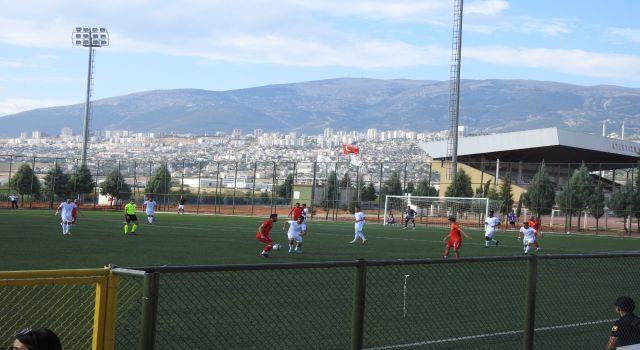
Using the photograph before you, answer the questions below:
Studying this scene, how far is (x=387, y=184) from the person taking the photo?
100m

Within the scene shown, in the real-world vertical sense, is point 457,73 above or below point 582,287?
above

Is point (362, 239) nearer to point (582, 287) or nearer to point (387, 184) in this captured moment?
point (582, 287)

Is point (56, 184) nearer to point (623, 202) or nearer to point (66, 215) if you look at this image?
point (623, 202)

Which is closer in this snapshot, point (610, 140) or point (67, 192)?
point (67, 192)

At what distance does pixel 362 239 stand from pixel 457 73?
131 feet

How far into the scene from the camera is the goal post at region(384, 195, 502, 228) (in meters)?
68.2

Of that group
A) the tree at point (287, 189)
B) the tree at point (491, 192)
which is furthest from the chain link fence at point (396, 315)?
the tree at point (287, 189)

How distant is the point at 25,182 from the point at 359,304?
3257 inches

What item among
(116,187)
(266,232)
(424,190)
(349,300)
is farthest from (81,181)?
(349,300)

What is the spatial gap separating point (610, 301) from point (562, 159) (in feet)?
277

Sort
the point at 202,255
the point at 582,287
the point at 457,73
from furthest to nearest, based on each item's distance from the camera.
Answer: the point at 457,73 < the point at 202,255 < the point at 582,287

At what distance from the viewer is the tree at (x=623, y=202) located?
64688mm

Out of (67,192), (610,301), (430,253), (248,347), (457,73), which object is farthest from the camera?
(67,192)

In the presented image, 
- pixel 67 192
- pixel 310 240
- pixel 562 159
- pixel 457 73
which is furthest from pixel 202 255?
pixel 562 159
